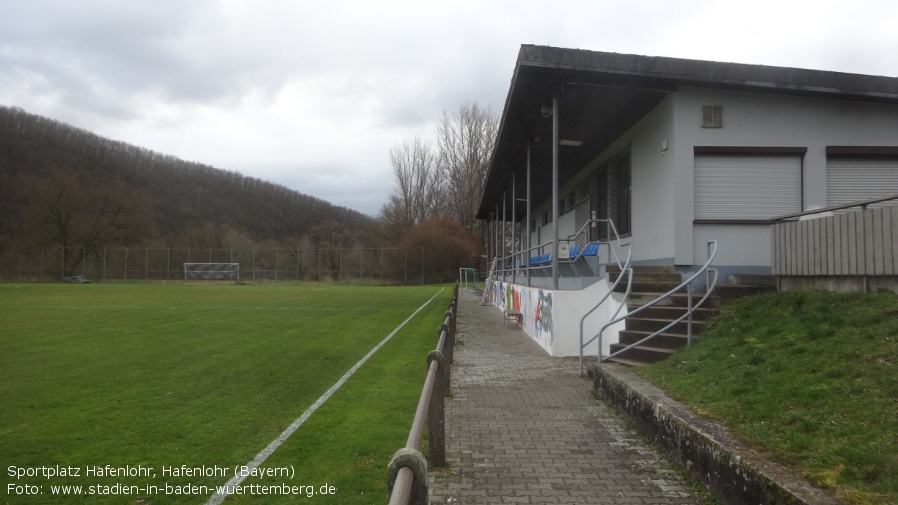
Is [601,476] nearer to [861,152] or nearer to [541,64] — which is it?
[541,64]

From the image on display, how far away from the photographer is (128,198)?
82438mm

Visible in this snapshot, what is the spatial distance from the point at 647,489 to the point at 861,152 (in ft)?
31.5

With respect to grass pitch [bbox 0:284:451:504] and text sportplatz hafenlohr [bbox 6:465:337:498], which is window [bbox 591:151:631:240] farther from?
text sportplatz hafenlohr [bbox 6:465:337:498]

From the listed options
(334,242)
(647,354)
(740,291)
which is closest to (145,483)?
(647,354)

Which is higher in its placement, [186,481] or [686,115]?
[686,115]

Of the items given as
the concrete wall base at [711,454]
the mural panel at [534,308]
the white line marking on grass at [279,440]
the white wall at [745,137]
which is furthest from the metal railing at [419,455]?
the white wall at [745,137]

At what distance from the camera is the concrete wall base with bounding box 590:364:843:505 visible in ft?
11.8

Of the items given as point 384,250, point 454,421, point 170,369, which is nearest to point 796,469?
point 454,421

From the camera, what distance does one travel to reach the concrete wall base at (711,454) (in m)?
→ 3.58

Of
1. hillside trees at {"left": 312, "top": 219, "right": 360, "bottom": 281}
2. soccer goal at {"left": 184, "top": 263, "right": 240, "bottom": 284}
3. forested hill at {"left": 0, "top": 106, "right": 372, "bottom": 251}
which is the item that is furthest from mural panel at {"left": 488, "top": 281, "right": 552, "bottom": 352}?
forested hill at {"left": 0, "top": 106, "right": 372, "bottom": 251}

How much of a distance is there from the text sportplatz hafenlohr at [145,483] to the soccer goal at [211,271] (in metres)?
56.9

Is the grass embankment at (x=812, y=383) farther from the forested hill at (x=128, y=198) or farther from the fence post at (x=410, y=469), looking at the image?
the forested hill at (x=128, y=198)

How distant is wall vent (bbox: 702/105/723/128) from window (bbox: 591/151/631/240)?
118 inches

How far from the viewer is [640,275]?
1098 cm
